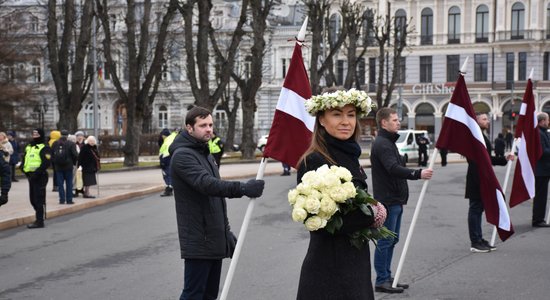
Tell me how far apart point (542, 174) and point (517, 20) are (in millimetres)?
52603

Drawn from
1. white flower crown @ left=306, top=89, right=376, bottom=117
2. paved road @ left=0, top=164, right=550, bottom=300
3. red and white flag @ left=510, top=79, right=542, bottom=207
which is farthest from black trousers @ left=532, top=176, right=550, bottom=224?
white flower crown @ left=306, top=89, right=376, bottom=117

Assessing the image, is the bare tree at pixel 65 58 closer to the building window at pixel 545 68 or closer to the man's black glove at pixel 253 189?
the man's black glove at pixel 253 189

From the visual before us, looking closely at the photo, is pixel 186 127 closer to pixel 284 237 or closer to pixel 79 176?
pixel 284 237

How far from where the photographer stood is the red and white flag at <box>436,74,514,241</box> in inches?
330

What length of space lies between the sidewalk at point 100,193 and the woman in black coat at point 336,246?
10883 millimetres

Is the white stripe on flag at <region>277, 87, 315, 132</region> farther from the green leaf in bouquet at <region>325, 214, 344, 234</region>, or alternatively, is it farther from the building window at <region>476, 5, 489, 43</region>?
the building window at <region>476, 5, 489, 43</region>

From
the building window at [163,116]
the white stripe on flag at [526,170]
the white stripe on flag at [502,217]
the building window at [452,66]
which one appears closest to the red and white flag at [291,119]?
the white stripe on flag at [502,217]

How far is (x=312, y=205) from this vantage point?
4164 mm

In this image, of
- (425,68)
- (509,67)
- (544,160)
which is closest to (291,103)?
(544,160)

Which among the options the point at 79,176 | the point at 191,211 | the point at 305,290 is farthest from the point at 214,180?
the point at 79,176

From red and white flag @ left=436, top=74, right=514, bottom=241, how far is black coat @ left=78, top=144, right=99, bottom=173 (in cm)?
1206

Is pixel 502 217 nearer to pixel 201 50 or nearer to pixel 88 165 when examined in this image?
pixel 88 165

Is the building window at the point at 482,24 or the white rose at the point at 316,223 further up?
the building window at the point at 482,24

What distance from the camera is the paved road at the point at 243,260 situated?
8055 millimetres
